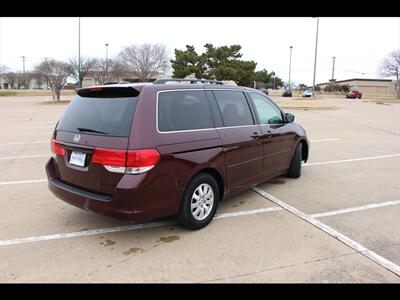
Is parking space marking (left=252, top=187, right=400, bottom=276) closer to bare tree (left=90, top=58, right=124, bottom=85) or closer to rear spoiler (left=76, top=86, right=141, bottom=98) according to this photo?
rear spoiler (left=76, top=86, right=141, bottom=98)

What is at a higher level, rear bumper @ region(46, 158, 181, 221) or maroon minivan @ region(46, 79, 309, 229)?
maroon minivan @ region(46, 79, 309, 229)

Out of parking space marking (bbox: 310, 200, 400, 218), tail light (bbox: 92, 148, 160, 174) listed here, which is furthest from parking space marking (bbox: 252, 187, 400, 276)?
tail light (bbox: 92, 148, 160, 174)

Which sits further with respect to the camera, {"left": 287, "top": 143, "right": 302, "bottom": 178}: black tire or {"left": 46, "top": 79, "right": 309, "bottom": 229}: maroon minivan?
{"left": 287, "top": 143, "right": 302, "bottom": 178}: black tire

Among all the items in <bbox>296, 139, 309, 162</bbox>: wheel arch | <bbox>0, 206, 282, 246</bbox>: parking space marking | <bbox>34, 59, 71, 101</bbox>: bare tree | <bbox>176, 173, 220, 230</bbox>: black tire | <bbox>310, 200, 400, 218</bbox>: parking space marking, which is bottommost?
<bbox>0, 206, 282, 246</bbox>: parking space marking

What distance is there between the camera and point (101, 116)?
11.6 ft

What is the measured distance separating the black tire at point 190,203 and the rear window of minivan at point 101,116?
959 millimetres

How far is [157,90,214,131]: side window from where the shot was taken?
11.5 feet

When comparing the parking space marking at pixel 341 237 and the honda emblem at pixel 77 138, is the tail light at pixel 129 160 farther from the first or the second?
the parking space marking at pixel 341 237

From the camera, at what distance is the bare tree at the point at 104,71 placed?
38750mm

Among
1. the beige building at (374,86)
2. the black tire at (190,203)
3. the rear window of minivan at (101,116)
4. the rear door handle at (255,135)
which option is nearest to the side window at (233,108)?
the rear door handle at (255,135)

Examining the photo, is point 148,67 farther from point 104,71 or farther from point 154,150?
point 154,150

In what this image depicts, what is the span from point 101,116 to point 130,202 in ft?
3.27

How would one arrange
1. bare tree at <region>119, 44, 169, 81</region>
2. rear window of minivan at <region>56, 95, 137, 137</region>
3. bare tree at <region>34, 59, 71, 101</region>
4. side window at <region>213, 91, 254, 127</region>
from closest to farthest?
rear window of minivan at <region>56, 95, 137, 137</region>, side window at <region>213, 91, 254, 127</region>, bare tree at <region>34, 59, 71, 101</region>, bare tree at <region>119, 44, 169, 81</region>

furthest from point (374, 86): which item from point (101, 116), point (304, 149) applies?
point (101, 116)
